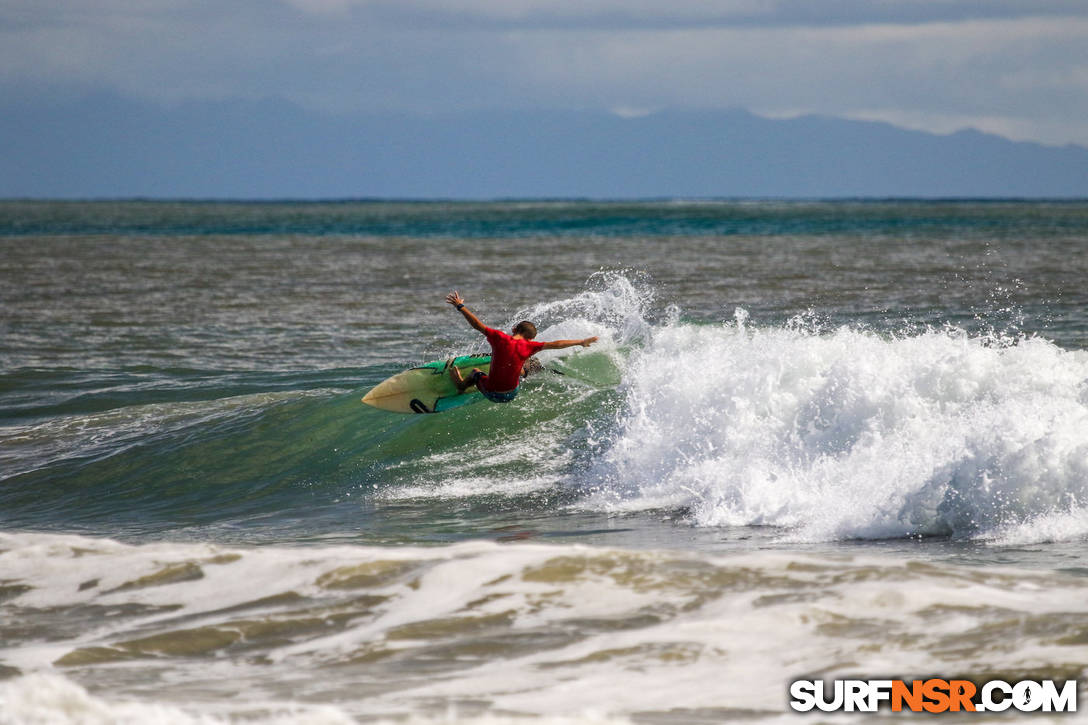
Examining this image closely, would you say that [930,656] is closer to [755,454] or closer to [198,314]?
[755,454]

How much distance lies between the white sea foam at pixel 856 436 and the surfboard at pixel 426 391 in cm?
214


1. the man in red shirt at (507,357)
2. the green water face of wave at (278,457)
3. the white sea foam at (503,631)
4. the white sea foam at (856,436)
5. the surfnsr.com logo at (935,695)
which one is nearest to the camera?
the surfnsr.com logo at (935,695)

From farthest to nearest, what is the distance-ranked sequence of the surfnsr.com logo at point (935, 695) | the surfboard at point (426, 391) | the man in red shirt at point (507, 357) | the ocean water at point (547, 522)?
1. the surfboard at point (426, 391)
2. the man in red shirt at point (507, 357)
3. the ocean water at point (547, 522)
4. the surfnsr.com logo at point (935, 695)

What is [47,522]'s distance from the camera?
11844 millimetres

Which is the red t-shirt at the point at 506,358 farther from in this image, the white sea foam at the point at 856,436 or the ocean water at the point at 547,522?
the white sea foam at the point at 856,436

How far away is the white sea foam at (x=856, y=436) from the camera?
950 centimetres

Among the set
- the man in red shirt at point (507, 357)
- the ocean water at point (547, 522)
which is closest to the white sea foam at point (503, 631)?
the ocean water at point (547, 522)

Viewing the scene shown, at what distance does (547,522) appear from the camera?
34.6ft

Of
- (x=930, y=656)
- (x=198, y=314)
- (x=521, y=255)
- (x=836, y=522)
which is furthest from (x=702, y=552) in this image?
(x=521, y=255)

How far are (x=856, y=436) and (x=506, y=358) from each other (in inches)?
186

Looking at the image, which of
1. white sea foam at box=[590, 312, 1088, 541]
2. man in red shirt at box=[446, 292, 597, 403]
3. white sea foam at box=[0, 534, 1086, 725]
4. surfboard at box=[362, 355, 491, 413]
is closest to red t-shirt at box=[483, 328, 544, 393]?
man in red shirt at box=[446, 292, 597, 403]

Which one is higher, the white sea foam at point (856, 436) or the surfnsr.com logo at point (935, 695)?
the white sea foam at point (856, 436)

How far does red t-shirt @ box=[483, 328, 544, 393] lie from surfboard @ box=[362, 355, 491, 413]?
427 mm

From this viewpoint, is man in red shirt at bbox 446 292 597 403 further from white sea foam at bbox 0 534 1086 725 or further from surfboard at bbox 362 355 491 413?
white sea foam at bbox 0 534 1086 725
